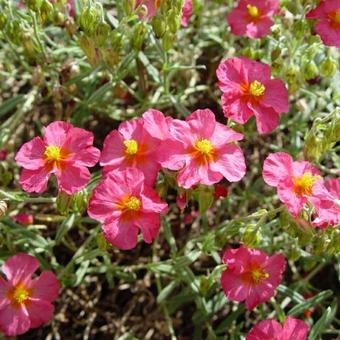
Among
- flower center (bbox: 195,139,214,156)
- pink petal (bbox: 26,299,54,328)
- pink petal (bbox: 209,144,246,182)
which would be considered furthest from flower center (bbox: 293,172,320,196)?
pink petal (bbox: 26,299,54,328)

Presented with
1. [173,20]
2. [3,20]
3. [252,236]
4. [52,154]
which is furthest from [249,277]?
[3,20]

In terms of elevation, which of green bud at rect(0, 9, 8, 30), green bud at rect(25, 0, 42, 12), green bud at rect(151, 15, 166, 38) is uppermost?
green bud at rect(25, 0, 42, 12)

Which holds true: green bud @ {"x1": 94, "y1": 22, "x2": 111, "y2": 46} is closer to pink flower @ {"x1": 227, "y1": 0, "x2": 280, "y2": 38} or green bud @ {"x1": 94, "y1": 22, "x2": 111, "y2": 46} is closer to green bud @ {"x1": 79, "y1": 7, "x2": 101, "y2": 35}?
green bud @ {"x1": 79, "y1": 7, "x2": 101, "y2": 35}

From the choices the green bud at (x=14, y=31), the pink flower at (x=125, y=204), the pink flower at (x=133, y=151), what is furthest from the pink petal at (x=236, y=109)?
the green bud at (x=14, y=31)

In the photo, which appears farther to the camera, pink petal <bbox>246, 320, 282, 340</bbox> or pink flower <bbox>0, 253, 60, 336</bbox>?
pink flower <bbox>0, 253, 60, 336</bbox>

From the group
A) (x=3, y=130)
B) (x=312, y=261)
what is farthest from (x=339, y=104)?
(x=3, y=130)

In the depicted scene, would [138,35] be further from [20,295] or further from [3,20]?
[20,295]

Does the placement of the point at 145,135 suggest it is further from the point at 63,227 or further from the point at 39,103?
the point at 39,103

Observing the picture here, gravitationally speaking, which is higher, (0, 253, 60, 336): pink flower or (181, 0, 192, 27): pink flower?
(181, 0, 192, 27): pink flower
